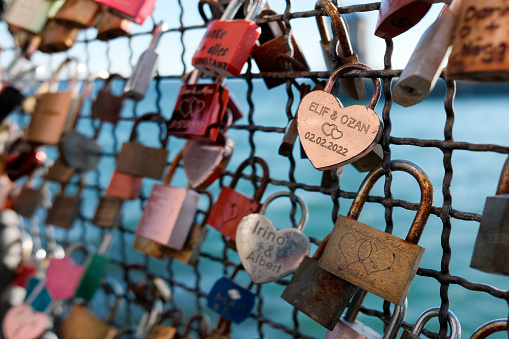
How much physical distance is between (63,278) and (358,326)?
3.03ft

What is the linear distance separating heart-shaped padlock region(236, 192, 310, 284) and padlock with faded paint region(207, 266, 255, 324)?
0.29 feet

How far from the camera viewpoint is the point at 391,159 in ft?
2.24

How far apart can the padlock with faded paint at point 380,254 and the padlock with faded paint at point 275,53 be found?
30 centimetres

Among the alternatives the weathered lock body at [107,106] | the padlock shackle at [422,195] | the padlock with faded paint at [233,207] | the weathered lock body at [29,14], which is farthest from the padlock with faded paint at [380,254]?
the weathered lock body at [29,14]

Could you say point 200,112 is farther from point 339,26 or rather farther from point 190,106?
point 339,26

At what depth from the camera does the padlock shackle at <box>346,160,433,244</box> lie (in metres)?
0.62

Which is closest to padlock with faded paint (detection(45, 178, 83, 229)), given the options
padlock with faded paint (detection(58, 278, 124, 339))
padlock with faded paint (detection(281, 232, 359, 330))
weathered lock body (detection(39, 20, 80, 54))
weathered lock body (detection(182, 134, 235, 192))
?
padlock with faded paint (detection(58, 278, 124, 339))

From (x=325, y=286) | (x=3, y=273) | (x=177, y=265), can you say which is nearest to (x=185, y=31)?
(x=325, y=286)

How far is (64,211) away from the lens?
135 cm

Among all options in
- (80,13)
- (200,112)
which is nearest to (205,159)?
(200,112)

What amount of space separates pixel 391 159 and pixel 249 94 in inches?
15.6

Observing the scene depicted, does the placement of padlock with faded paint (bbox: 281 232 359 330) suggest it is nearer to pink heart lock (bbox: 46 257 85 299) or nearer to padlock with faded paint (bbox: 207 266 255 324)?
padlock with faded paint (bbox: 207 266 255 324)

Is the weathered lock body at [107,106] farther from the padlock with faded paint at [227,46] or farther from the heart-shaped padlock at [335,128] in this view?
the heart-shaped padlock at [335,128]

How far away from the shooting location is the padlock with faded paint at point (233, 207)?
2.79 feet
